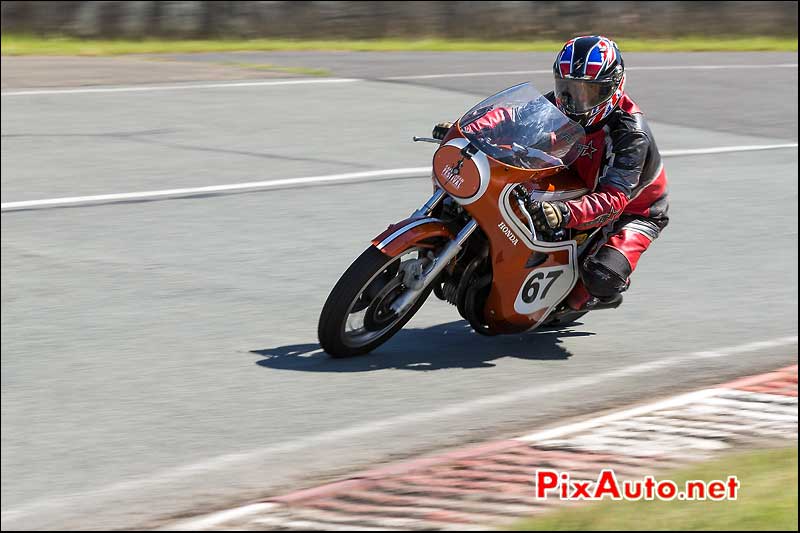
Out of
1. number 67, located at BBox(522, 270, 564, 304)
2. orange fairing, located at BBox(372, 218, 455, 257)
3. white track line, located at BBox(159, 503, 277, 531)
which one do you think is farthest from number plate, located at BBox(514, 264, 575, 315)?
white track line, located at BBox(159, 503, 277, 531)

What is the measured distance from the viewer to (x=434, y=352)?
703 centimetres

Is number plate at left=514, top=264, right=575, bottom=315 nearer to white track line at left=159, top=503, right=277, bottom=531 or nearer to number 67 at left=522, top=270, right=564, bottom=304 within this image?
number 67 at left=522, top=270, right=564, bottom=304

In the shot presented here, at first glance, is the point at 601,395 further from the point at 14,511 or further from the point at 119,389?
the point at 14,511

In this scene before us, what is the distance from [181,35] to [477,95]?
7742 millimetres

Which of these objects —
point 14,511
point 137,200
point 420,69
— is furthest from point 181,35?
point 14,511

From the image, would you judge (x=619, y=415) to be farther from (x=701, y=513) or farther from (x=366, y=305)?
(x=366, y=305)

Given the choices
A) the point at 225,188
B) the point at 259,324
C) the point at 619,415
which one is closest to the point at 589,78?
the point at 619,415

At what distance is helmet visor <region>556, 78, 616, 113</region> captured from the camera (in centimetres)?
671

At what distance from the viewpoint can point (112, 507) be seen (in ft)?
15.9

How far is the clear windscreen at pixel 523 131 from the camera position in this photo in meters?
6.50

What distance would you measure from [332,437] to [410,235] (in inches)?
49.2

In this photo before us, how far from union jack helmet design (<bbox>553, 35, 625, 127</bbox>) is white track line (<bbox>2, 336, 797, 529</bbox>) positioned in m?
1.42

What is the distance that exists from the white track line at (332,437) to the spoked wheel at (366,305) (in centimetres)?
72

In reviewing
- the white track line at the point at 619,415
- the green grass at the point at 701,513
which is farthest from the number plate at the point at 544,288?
the green grass at the point at 701,513
